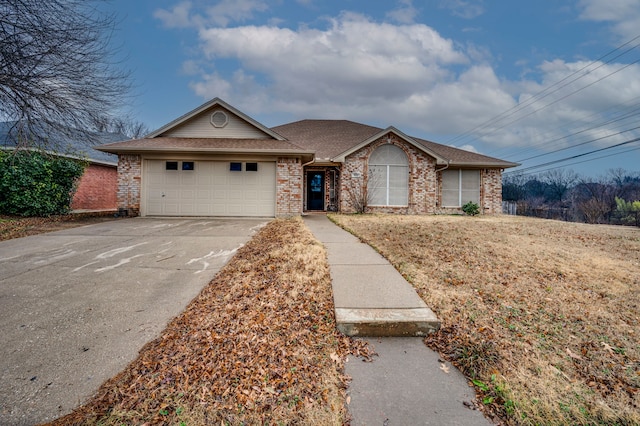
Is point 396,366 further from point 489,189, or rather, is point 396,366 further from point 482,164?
point 489,189

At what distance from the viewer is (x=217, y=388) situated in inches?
82.7

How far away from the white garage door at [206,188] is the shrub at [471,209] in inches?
402

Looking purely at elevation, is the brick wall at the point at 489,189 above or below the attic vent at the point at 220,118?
below

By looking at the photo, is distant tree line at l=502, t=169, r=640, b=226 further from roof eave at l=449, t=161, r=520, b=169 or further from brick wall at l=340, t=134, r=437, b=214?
brick wall at l=340, t=134, r=437, b=214

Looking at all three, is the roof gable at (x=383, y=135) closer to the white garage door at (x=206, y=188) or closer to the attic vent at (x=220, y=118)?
the white garage door at (x=206, y=188)

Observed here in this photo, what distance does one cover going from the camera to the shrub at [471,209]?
14922 mm

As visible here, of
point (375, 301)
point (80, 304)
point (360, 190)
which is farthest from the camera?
point (360, 190)

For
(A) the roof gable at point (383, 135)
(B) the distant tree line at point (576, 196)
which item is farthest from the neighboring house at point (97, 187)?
(B) the distant tree line at point (576, 196)

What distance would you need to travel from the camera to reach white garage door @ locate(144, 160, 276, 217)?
11484mm

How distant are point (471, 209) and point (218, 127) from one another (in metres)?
13.2

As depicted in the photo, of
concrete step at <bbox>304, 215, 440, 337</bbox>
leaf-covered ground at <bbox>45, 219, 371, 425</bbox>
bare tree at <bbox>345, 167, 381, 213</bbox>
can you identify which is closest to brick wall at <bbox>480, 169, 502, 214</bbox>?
bare tree at <bbox>345, 167, 381, 213</bbox>

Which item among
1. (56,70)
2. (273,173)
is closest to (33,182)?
(56,70)

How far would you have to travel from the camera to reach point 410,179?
14516 mm

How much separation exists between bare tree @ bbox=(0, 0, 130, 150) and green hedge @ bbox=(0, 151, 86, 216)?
1594 millimetres
